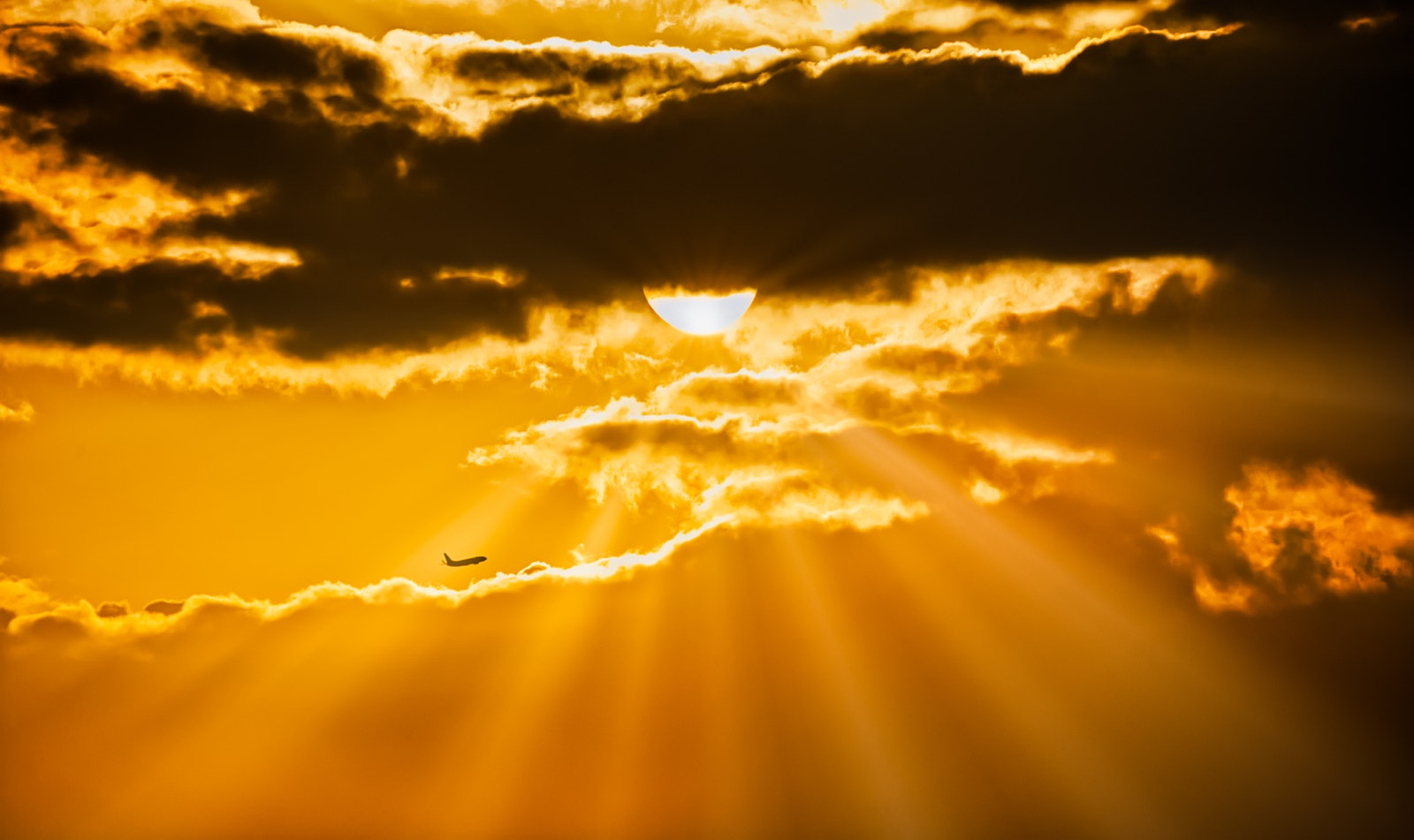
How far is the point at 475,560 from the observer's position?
114188mm
